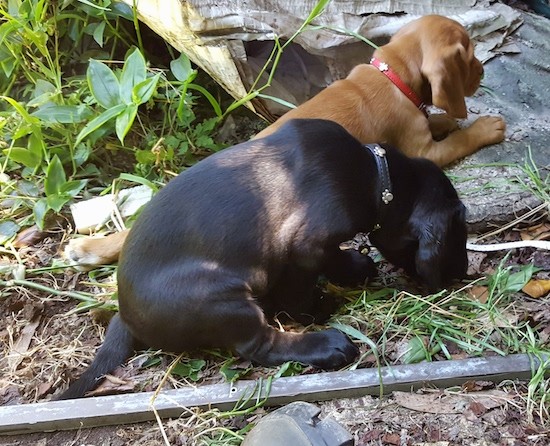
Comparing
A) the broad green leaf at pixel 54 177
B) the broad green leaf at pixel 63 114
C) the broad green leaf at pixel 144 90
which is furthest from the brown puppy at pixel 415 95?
the broad green leaf at pixel 54 177

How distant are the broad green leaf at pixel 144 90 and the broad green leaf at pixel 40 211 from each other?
730 mm

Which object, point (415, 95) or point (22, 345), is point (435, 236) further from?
point (22, 345)

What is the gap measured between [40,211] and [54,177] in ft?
0.69

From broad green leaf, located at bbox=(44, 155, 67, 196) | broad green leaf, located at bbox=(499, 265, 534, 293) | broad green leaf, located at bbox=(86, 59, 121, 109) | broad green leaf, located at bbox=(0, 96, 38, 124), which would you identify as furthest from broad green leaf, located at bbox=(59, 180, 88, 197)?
broad green leaf, located at bbox=(499, 265, 534, 293)

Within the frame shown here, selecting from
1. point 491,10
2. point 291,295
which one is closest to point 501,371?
point 291,295

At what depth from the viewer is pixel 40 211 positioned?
325 cm

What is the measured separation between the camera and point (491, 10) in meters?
3.99

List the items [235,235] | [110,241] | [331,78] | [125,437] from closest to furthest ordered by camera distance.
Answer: [125,437]
[235,235]
[110,241]
[331,78]

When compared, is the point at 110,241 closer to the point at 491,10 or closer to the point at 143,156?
the point at 143,156

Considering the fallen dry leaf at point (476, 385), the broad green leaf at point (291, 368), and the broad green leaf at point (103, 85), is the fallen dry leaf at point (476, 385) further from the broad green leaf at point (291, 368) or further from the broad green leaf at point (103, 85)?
the broad green leaf at point (103, 85)

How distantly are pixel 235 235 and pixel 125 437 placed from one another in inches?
30.4

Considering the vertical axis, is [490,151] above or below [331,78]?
below

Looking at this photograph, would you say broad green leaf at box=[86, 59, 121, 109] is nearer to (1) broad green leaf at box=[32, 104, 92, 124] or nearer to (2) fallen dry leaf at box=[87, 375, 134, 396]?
(1) broad green leaf at box=[32, 104, 92, 124]

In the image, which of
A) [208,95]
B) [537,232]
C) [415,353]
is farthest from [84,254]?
[537,232]
